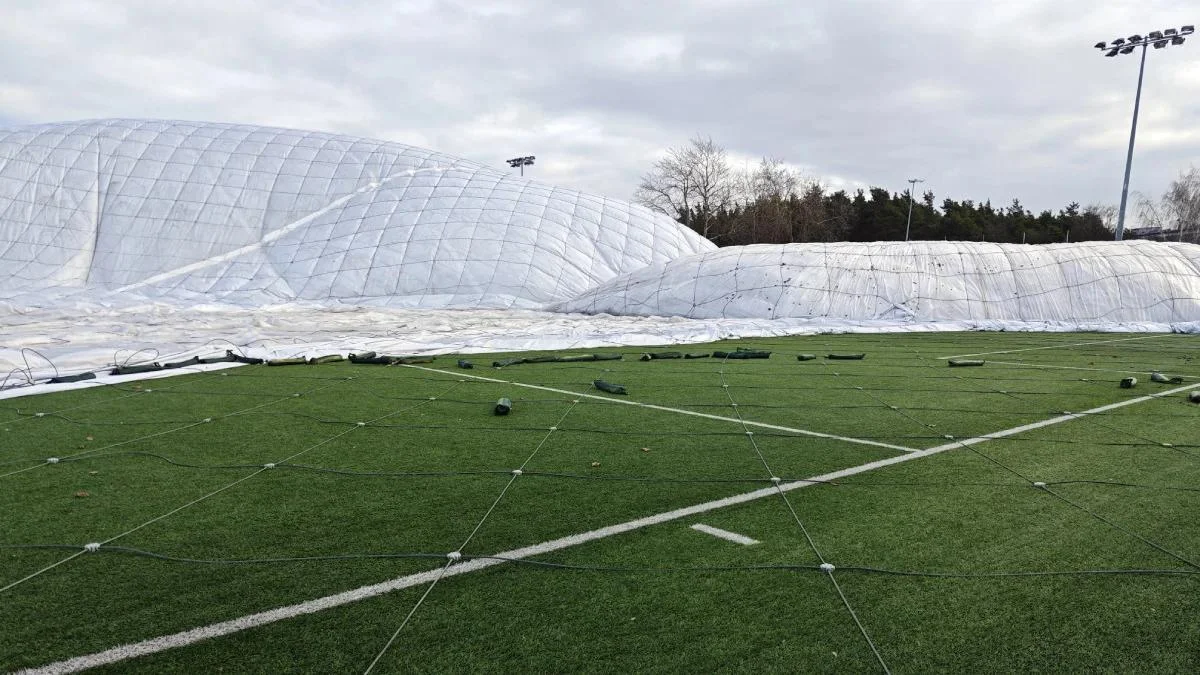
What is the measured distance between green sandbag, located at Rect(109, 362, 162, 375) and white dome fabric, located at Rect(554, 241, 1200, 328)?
847 cm

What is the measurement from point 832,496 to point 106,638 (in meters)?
2.61

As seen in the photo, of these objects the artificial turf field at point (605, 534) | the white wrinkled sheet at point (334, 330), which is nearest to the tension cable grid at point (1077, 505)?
the artificial turf field at point (605, 534)

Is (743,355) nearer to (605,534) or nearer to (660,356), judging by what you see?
(660,356)

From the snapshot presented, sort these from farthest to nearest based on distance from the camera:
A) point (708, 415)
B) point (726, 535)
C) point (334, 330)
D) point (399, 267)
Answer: point (399, 267) < point (334, 330) < point (708, 415) < point (726, 535)

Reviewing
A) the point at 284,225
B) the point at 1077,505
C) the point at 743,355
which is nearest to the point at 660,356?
the point at 743,355

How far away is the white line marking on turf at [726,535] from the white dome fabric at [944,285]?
403 inches

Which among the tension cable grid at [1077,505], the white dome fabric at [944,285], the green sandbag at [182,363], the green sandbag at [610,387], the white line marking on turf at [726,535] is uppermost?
the white dome fabric at [944,285]

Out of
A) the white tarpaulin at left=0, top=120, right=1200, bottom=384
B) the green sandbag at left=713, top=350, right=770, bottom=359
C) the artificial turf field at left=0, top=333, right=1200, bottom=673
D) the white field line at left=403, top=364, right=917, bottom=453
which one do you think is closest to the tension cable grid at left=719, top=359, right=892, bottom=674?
the artificial turf field at left=0, top=333, right=1200, bottom=673

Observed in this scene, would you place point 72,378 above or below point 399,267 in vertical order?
below

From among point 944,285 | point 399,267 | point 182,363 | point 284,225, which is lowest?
point 182,363

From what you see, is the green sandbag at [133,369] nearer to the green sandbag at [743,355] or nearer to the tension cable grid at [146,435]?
the tension cable grid at [146,435]

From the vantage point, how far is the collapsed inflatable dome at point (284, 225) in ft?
52.4

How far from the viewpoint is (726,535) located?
8.75 feet

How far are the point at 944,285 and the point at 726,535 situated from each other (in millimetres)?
11944
